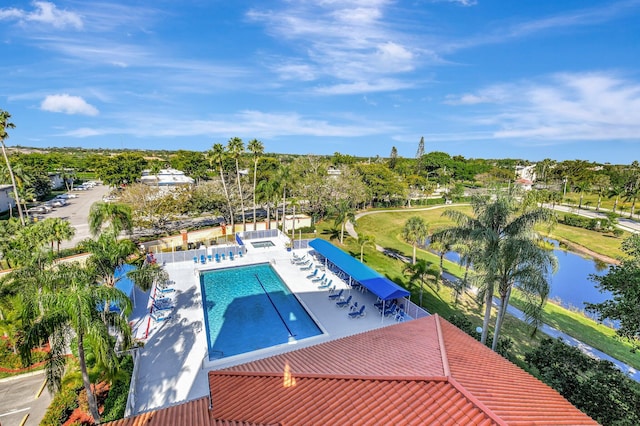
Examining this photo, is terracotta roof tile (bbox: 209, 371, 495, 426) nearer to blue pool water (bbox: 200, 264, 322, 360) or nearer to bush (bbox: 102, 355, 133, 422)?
bush (bbox: 102, 355, 133, 422)

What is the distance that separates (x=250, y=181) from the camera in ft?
159

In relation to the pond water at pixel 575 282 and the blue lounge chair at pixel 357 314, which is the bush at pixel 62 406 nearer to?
the blue lounge chair at pixel 357 314

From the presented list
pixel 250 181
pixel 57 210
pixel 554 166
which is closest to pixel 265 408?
pixel 250 181

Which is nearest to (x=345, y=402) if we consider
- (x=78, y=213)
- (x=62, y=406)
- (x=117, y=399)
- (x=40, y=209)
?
(x=117, y=399)

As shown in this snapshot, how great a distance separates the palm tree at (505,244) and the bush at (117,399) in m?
14.3

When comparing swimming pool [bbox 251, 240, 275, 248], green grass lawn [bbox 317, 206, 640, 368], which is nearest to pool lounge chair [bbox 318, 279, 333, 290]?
green grass lawn [bbox 317, 206, 640, 368]

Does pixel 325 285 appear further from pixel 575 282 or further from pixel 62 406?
pixel 575 282

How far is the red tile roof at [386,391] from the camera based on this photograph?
6.11 meters

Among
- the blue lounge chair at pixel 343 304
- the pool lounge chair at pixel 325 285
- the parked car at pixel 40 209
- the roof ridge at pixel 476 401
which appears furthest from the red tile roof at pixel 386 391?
the parked car at pixel 40 209

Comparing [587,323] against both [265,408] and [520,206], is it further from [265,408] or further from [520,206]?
[265,408]

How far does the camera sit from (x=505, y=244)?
12711 millimetres

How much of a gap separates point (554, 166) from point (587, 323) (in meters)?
76.3

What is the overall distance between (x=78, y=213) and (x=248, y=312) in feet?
127

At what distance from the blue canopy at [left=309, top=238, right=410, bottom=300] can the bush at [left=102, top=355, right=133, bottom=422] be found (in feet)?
41.1
